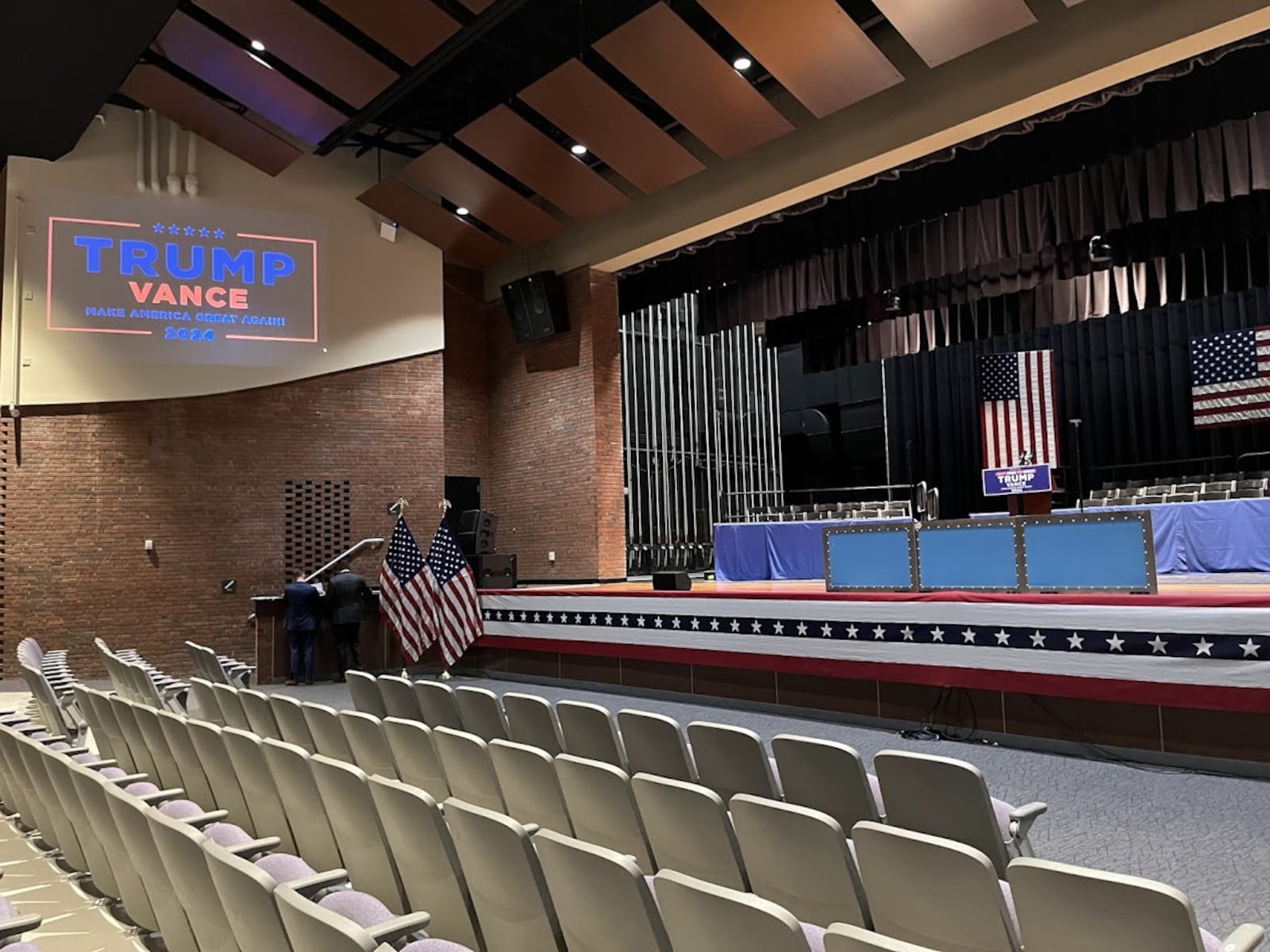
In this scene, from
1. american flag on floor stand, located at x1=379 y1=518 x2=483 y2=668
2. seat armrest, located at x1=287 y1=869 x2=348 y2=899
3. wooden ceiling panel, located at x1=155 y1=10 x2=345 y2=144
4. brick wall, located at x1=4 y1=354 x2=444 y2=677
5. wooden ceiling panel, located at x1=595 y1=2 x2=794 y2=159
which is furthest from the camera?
brick wall, located at x1=4 y1=354 x2=444 y2=677

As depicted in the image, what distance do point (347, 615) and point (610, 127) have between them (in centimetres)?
596

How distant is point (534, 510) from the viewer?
13.6 m

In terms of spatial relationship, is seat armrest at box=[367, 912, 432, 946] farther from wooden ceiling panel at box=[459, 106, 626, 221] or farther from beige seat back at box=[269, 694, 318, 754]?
wooden ceiling panel at box=[459, 106, 626, 221]

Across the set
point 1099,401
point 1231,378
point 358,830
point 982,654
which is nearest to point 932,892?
point 358,830

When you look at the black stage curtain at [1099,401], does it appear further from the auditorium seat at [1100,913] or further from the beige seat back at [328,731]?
the auditorium seat at [1100,913]

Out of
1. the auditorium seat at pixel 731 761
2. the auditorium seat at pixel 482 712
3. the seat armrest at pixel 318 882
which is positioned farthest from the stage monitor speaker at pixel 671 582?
the seat armrest at pixel 318 882

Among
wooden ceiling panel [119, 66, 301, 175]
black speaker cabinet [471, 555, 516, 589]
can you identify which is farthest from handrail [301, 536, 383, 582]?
wooden ceiling panel [119, 66, 301, 175]

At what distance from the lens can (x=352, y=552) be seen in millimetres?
12609

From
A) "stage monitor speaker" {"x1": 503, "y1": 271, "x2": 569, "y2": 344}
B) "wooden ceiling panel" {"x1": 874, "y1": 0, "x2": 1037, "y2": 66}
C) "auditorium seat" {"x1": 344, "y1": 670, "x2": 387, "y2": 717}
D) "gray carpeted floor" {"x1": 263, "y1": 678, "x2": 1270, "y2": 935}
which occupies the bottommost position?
"gray carpeted floor" {"x1": 263, "y1": 678, "x2": 1270, "y2": 935}

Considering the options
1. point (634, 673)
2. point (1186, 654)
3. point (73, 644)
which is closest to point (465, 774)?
point (1186, 654)

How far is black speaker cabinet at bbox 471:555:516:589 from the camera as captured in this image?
39.0 feet

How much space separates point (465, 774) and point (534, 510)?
9.99m

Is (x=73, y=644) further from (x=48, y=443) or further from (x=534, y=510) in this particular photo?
(x=534, y=510)

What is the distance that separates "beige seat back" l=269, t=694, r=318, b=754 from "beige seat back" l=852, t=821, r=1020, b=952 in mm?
3006
